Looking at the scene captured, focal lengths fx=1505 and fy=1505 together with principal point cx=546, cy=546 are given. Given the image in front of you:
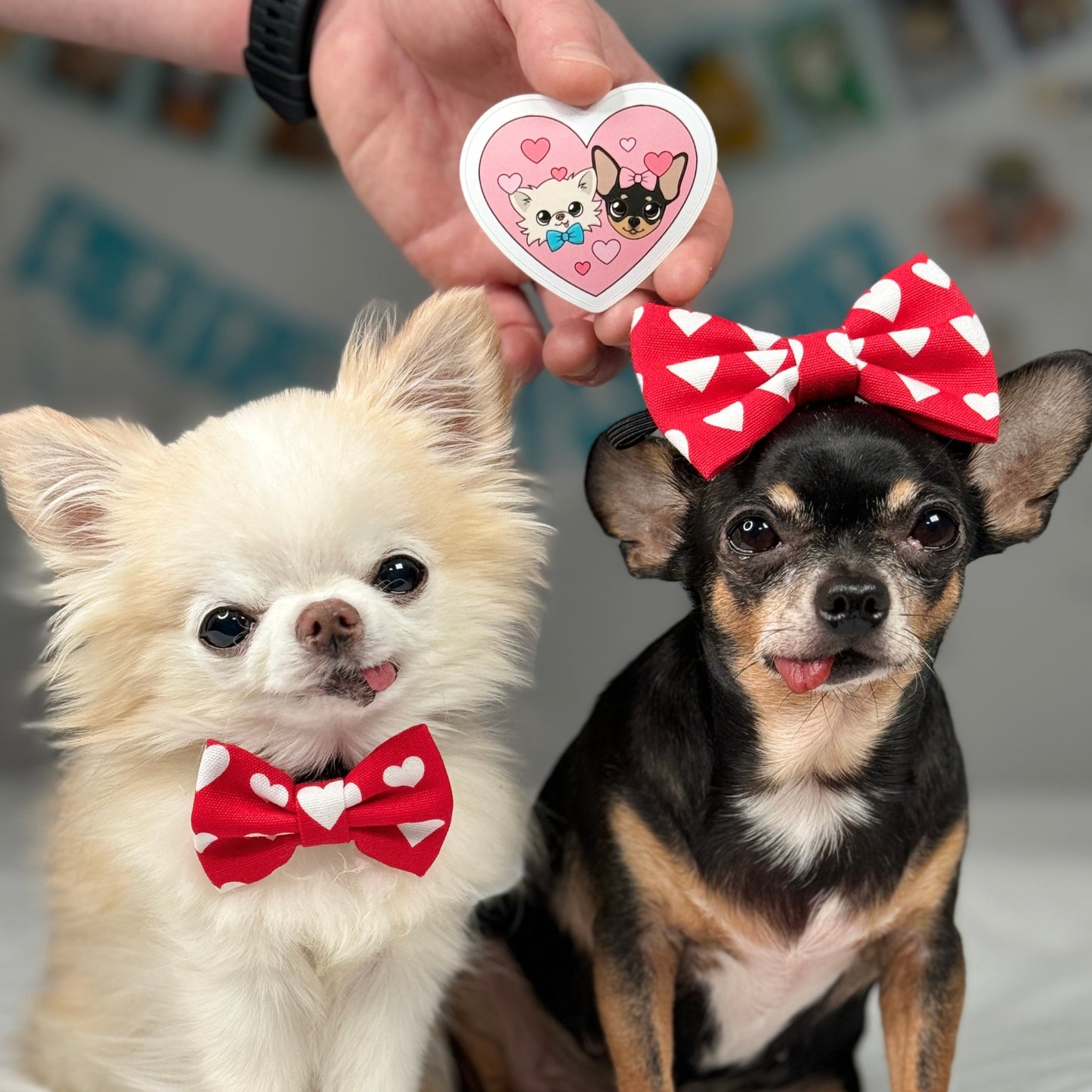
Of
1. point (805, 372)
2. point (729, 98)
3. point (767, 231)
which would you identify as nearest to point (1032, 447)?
point (805, 372)

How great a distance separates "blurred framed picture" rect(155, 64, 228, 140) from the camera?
404cm

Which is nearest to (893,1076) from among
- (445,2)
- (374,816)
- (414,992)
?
(414,992)

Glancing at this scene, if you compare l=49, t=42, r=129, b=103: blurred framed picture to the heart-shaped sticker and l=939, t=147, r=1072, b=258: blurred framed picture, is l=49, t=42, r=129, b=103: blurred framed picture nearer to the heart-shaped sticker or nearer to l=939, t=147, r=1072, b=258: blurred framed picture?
l=939, t=147, r=1072, b=258: blurred framed picture

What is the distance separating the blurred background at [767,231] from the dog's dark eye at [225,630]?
2.33 metres

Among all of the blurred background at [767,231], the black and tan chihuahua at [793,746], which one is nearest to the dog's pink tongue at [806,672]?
the black and tan chihuahua at [793,746]

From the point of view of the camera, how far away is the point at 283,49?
249 centimetres

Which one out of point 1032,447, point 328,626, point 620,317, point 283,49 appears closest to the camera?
point 328,626

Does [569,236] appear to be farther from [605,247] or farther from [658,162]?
[658,162]

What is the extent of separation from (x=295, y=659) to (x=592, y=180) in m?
0.80

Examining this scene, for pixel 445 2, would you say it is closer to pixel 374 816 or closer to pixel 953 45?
pixel 374 816

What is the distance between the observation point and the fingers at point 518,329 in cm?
235

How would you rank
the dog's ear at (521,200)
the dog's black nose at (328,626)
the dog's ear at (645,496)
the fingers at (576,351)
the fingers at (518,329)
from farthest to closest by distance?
the fingers at (518,329), the fingers at (576,351), the dog's ear at (521,200), the dog's ear at (645,496), the dog's black nose at (328,626)

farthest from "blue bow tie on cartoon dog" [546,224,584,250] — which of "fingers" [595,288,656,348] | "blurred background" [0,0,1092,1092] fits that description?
"blurred background" [0,0,1092,1092]

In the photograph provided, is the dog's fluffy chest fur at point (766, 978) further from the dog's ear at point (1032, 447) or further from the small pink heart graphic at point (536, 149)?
the small pink heart graphic at point (536, 149)
